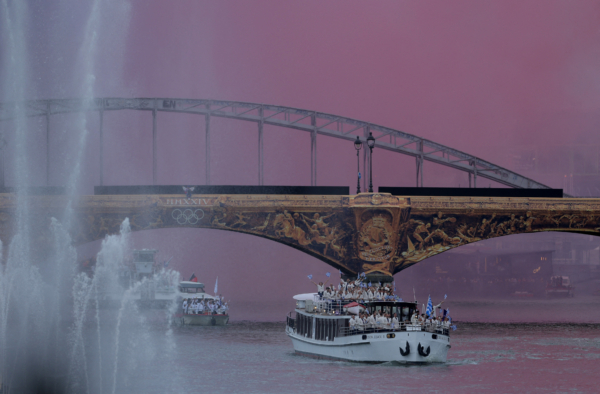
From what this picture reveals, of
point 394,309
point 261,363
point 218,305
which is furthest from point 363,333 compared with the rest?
Answer: point 218,305

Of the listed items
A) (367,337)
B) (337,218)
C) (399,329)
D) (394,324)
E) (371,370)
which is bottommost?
(371,370)

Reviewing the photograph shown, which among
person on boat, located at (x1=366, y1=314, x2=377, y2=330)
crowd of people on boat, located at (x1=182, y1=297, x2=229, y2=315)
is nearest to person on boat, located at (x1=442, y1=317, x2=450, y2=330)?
person on boat, located at (x1=366, y1=314, x2=377, y2=330)

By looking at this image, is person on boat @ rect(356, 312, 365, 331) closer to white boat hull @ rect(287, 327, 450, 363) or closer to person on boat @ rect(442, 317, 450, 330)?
white boat hull @ rect(287, 327, 450, 363)

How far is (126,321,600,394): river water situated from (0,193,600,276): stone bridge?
970 cm

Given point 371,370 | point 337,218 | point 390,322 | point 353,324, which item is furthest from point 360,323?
point 337,218

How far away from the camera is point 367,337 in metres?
55.7

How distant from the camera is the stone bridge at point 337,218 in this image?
79500mm

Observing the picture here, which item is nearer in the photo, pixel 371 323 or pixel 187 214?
pixel 371 323

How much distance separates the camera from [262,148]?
87125 mm

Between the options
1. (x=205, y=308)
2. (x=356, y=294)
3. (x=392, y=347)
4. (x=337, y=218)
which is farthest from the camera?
(x=205, y=308)

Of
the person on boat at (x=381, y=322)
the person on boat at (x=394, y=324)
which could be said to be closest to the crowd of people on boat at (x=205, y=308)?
the person on boat at (x=381, y=322)

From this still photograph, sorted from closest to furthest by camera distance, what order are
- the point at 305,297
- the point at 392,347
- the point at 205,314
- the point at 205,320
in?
the point at 392,347
the point at 305,297
the point at 205,320
the point at 205,314

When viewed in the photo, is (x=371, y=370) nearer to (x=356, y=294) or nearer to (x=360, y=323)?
(x=360, y=323)

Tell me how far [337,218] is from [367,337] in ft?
86.1
